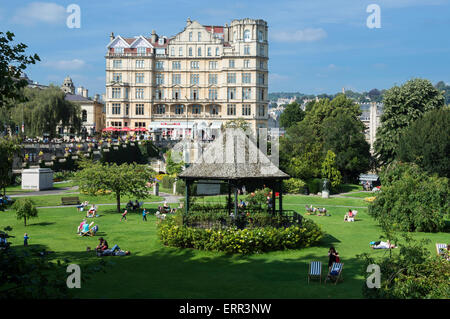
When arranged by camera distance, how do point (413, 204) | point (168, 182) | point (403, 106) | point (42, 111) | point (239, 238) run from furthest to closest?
point (42, 111) → point (403, 106) → point (168, 182) → point (413, 204) → point (239, 238)

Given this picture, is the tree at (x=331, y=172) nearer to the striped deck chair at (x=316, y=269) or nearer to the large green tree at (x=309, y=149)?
the large green tree at (x=309, y=149)

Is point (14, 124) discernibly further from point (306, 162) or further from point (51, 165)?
point (306, 162)

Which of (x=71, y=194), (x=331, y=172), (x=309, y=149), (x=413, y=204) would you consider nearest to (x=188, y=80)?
(x=309, y=149)

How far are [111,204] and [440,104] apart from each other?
49041 mm

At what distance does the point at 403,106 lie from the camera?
235 ft

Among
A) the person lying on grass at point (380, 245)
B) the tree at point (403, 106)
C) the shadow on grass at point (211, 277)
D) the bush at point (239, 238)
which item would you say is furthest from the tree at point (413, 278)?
the tree at point (403, 106)

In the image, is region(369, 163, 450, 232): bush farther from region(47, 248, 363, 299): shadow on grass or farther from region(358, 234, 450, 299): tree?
region(358, 234, 450, 299): tree

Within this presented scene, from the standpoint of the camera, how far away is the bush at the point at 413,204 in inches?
1479

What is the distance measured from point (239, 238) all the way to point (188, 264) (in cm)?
358

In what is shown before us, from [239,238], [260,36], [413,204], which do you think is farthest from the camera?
[260,36]

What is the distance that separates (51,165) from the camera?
6662cm

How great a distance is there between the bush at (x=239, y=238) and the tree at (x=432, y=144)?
3341 cm

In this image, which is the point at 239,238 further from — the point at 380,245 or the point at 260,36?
the point at 260,36

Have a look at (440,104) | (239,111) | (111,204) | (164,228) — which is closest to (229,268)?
(164,228)
